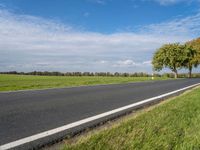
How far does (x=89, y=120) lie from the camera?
6430mm

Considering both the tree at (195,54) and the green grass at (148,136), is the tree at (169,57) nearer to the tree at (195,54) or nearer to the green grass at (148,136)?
the tree at (195,54)

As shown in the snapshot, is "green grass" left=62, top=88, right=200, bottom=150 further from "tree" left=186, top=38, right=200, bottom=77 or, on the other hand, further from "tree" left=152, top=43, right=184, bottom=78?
"tree" left=186, top=38, right=200, bottom=77

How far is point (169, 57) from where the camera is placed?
2339 inches

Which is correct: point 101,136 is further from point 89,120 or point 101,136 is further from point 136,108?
point 136,108

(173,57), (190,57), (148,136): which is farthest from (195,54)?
(148,136)

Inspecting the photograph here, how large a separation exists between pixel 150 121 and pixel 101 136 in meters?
1.66

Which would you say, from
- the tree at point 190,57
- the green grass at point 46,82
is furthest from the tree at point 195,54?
the green grass at point 46,82

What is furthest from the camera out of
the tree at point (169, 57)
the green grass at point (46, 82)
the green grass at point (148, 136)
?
the tree at point (169, 57)

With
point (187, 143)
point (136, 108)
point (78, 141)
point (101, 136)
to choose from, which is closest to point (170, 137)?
point (187, 143)

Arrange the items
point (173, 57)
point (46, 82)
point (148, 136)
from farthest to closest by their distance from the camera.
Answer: point (173, 57) < point (46, 82) < point (148, 136)

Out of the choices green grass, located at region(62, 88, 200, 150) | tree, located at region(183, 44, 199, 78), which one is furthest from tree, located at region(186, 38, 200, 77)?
green grass, located at region(62, 88, 200, 150)

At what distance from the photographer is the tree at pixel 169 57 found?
59.3m

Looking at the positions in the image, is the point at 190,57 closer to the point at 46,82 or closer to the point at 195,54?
the point at 195,54

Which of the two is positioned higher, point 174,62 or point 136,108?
point 174,62
